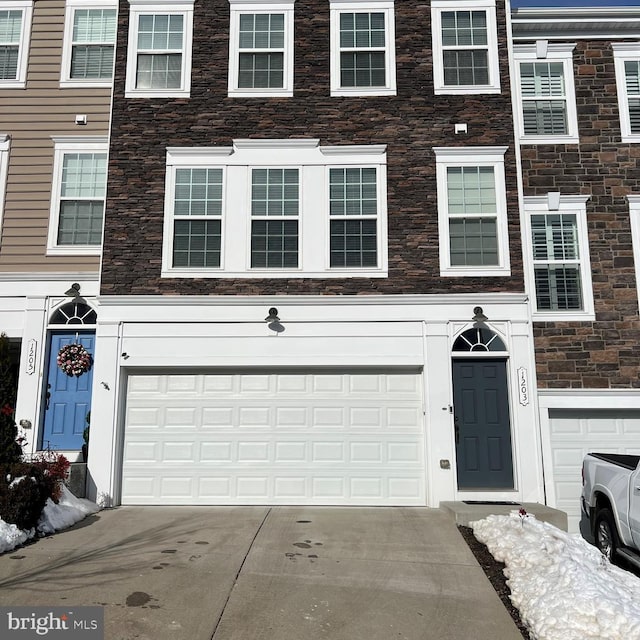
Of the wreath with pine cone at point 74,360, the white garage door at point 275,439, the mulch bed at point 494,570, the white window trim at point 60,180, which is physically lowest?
the mulch bed at point 494,570

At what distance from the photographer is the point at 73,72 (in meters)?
11.5

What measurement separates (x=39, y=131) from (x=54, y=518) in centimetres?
732

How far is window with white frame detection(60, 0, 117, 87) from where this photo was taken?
11484mm

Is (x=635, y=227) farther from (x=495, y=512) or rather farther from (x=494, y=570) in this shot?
(x=494, y=570)

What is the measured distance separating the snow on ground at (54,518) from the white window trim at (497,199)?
22.4 ft

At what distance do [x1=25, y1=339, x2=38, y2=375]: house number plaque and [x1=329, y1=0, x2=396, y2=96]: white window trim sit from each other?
7.02 m

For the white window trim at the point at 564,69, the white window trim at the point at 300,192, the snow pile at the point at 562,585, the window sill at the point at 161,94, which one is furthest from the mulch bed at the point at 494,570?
the window sill at the point at 161,94

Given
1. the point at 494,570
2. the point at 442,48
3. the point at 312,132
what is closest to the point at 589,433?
the point at 494,570

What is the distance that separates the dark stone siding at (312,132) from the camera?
1028cm

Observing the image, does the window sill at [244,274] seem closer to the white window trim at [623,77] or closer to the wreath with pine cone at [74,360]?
the wreath with pine cone at [74,360]

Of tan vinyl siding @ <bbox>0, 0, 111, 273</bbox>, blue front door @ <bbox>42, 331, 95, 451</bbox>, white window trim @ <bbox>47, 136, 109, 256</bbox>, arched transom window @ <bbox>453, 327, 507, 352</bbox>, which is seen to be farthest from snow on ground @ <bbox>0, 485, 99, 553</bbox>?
arched transom window @ <bbox>453, 327, 507, 352</bbox>

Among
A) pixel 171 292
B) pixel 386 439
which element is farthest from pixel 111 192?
pixel 386 439

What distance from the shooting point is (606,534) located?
7.38 m

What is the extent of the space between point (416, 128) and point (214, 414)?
6.21 metres
